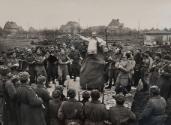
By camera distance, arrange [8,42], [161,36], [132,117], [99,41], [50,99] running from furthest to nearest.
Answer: [161,36], [8,42], [99,41], [50,99], [132,117]

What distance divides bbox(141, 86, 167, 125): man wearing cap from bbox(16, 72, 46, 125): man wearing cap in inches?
87.0

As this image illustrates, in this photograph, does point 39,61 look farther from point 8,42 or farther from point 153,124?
point 8,42

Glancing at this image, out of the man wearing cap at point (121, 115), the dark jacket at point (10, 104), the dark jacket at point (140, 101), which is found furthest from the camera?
the dark jacket at point (140, 101)

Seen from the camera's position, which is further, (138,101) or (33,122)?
(138,101)

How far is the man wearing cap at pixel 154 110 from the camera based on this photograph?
940 centimetres

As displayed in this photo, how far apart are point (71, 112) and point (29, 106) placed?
120 centimetres

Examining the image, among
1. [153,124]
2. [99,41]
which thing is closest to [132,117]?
[153,124]

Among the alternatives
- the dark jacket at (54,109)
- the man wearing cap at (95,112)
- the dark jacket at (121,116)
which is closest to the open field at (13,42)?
the dark jacket at (54,109)

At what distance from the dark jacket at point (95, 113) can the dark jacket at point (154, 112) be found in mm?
1032

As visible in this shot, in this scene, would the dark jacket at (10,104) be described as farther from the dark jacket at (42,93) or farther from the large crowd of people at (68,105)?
the dark jacket at (42,93)

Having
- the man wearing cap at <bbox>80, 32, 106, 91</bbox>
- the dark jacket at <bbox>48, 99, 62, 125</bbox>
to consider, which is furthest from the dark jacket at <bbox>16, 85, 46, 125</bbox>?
the man wearing cap at <bbox>80, 32, 106, 91</bbox>

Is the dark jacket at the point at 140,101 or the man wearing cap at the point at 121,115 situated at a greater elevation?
the man wearing cap at the point at 121,115

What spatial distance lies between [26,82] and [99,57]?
8.52m

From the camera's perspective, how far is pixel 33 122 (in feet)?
32.8
